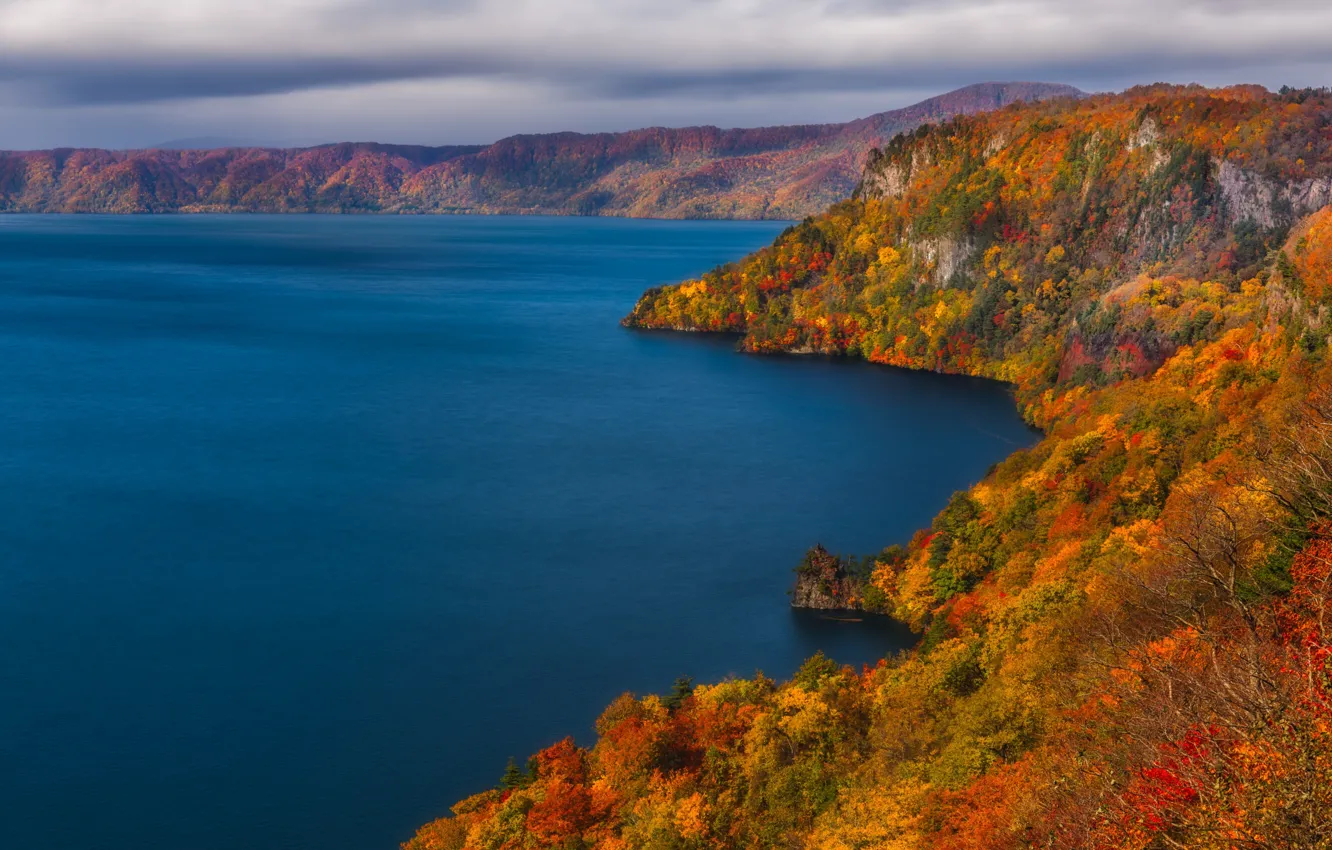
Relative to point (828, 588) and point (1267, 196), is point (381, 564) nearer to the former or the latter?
point (828, 588)

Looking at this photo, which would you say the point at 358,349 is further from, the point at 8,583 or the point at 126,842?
the point at 126,842

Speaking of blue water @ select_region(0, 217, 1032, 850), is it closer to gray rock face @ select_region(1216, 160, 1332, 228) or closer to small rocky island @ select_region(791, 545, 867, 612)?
small rocky island @ select_region(791, 545, 867, 612)

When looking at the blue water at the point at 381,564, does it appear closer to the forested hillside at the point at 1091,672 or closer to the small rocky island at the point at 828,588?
the small rocky island at the point at 828,588

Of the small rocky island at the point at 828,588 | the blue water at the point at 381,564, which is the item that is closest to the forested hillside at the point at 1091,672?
the small rocky island at the point at 828,588

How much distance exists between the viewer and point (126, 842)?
50.7 metres

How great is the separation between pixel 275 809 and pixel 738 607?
3166 cm

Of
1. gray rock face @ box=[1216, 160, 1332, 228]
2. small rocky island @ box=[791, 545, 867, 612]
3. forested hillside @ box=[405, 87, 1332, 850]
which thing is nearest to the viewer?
forested hillside @ box=[405, 87, 1332, 850]

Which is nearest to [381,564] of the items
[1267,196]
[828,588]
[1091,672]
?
[828,588]

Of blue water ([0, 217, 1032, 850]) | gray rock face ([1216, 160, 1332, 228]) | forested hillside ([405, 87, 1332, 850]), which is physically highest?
gray rock face ([1216, 160, 1332, 228])

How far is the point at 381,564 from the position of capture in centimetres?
8106

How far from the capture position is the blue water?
5572 centimetres

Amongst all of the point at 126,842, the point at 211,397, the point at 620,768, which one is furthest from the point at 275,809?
the point at 211,397

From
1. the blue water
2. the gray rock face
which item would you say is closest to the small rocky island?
the blue water

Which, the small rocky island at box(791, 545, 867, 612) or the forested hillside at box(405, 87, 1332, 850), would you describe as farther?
the small rocky island at box(791, 545, 867, 612)
